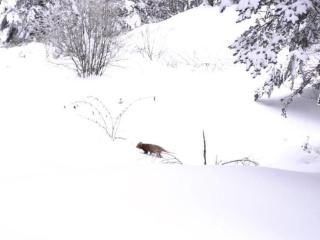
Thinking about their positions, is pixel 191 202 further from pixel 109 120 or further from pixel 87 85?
pixel 87 85

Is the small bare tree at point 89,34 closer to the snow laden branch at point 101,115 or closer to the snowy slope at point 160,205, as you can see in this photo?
the snow laden branch at point 101,115

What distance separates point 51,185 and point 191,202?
0.61 meters

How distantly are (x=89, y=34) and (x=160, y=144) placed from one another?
274 cm

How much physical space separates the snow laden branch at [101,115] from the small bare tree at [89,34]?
1.18 meters

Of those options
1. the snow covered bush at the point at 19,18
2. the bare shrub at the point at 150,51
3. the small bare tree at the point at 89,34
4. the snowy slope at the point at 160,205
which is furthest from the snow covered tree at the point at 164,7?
the snowy slope at the point at 160,205

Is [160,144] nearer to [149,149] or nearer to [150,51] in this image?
[149,149]

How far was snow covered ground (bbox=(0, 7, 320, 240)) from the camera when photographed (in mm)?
1771

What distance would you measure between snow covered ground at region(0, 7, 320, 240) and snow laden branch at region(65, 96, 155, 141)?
0.05 metres

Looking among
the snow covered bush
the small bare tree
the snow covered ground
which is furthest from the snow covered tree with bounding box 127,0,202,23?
the small bare tree

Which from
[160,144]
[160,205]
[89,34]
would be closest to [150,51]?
[89,34]

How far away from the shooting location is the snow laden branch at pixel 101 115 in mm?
4316

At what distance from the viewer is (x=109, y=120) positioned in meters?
4.70

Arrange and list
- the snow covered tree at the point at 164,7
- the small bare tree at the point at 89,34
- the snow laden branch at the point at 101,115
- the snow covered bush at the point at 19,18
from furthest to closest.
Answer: the snow covered tree at the point at 164,7
the snow covered bush at the point at 19,18
the small bare tree at the point at 89,34
the snow laden branch at the point at 101,115

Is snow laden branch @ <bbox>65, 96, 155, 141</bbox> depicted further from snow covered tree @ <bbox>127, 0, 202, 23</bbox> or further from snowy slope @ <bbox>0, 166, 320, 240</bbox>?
snow covered tree @ <bbox>127, 0, 202, 23</bbox>
